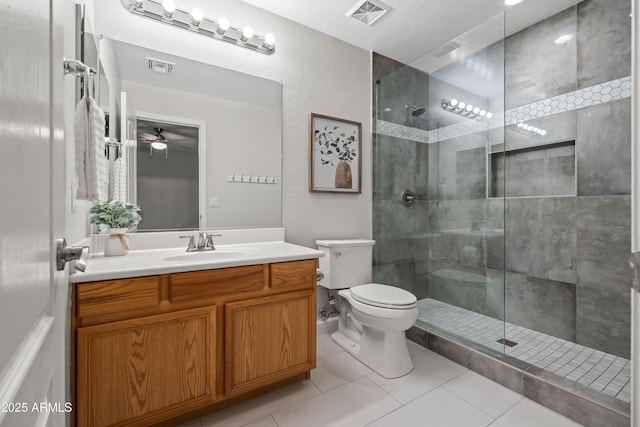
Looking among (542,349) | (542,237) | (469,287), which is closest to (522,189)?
(542,237)

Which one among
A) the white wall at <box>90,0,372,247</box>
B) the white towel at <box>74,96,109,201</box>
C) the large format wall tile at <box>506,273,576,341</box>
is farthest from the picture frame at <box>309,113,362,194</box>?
the large format wall tile at <box>506,273,576,341</box>

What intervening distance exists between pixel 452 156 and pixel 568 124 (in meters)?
0.81

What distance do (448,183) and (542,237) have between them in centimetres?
82

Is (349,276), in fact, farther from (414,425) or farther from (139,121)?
(139,121)

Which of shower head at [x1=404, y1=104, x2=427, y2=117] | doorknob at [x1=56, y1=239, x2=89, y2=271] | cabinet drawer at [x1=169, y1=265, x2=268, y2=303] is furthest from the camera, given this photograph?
shower head at [x1=404, y1=104, x2=427, y2=117]

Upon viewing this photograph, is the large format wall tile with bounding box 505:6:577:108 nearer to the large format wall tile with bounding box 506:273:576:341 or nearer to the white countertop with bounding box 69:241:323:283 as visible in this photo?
the large format wall tile with bounding box 506:273:576:341

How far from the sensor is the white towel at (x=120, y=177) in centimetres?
164

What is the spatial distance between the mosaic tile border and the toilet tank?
3.53 feet

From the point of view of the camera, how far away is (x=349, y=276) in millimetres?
2227

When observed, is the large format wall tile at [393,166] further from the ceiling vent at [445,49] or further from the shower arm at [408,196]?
the ceiling vent at [445,49]

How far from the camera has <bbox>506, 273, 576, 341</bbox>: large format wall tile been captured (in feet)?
6.98

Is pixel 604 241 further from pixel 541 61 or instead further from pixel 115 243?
pixel 115 243

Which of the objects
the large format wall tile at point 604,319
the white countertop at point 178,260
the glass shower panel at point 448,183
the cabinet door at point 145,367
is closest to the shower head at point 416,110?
the glass shower panel at point 448,183

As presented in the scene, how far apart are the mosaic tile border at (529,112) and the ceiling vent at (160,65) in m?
1.67
